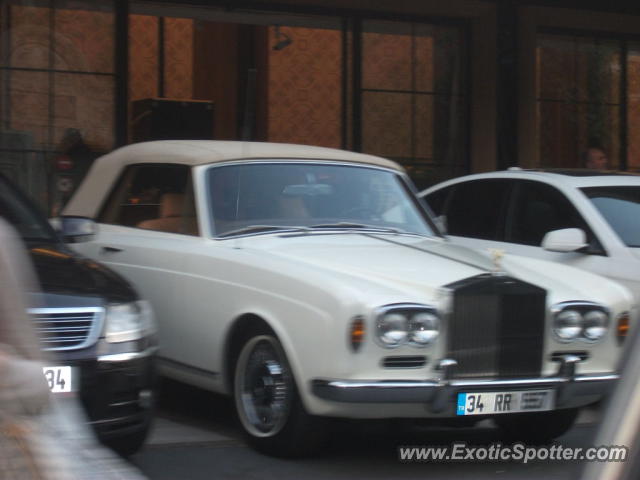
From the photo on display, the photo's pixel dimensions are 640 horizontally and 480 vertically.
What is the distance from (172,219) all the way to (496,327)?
2.33 m

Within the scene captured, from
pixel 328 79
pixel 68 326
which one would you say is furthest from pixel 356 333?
pixel 328 79

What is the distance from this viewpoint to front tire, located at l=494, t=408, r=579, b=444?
6.44 meters

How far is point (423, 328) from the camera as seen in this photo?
5.45 metres

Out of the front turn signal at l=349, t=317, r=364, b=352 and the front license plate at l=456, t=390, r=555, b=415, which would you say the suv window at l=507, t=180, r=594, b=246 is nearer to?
the front license plate at l=456, t=390, r=555, b=415

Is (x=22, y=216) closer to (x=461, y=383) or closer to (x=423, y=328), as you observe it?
(x=423, y=328)

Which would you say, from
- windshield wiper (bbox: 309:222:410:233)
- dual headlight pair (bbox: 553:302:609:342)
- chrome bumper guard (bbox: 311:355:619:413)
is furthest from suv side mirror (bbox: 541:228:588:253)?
chrome bumper guard (bbox: 311:355:619:413)

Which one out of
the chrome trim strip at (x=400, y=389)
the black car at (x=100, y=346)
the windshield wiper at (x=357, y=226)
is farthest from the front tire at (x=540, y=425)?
the black car at (x=100, y=346)

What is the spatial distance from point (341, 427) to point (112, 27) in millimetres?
8193

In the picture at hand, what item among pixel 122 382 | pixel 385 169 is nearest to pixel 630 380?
pixel 122 382

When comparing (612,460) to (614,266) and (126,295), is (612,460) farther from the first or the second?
(614,266)

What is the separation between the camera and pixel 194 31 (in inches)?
571

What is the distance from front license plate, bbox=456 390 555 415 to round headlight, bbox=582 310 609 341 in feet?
1.29

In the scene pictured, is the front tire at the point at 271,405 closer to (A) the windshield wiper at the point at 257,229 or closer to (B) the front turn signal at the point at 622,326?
(A) the windshield wiper at the point at 257,229

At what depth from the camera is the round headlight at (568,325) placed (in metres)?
5.80
